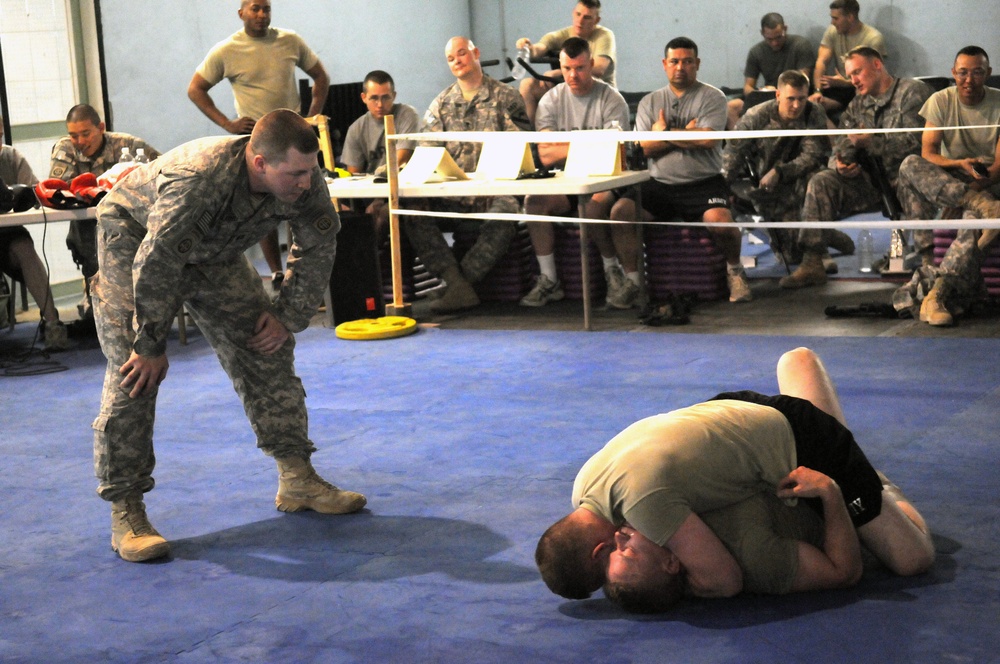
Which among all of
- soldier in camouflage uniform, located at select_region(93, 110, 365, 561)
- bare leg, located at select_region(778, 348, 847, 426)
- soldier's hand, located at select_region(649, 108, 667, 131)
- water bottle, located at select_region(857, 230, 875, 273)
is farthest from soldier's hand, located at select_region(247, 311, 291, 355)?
water bottle, located at select_region(857, 230, 875, 273)

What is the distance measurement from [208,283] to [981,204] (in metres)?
4.15

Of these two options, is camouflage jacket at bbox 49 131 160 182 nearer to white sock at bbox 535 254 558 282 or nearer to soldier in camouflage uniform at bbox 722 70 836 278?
white sock at bbox 535 254 558 282

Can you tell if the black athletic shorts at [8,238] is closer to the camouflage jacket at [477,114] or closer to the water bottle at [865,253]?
the camouflage jacket at [477,114]

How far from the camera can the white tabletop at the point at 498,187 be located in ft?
22.1

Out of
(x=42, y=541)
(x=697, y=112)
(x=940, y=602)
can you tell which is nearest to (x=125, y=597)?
(x=42, y=541)

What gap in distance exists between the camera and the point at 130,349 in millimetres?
3732

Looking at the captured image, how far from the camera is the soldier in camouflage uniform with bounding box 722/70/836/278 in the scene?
7.40 m

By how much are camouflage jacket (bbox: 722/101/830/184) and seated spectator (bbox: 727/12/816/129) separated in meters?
4.32

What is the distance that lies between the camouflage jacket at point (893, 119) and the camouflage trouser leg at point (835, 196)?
17cm

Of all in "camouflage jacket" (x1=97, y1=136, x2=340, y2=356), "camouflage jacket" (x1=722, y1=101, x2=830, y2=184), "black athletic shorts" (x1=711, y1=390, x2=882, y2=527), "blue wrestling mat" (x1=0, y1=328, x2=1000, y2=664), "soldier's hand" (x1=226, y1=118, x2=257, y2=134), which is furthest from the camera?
"soldier's hand" (x1=226, y1=118, x2=257, y2=134)

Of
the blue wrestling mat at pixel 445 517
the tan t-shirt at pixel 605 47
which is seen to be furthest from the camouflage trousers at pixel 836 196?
the tan t-shirt at pixel 605 47

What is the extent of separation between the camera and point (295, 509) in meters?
4.09

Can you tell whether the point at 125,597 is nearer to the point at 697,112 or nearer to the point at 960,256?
the point at 960,256

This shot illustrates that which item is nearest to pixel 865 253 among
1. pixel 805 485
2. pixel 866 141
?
pixel 866 141
